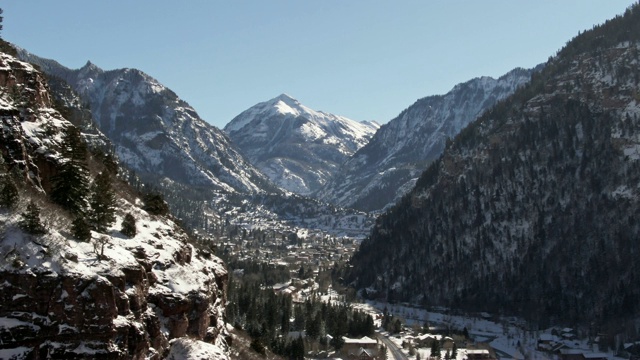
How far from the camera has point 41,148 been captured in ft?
223

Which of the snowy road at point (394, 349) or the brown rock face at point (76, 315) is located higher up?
the brown rock face at point (76, 315)

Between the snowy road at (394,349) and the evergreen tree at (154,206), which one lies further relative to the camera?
the snowy road at (394,349)

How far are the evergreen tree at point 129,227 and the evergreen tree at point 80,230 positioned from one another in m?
9.34

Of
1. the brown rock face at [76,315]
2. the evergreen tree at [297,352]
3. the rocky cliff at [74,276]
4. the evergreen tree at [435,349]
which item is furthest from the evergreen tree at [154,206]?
the evergreen tree at [435,349]

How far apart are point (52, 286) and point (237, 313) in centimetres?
11964

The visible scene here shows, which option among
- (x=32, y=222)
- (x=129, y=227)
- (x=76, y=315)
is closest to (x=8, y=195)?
(x=32, y=222)

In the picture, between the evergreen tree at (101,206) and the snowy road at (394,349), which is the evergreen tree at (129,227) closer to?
the evergreen tree at (101,206)

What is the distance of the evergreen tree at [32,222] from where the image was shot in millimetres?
51844

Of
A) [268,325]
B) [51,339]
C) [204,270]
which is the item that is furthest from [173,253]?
[268,325]

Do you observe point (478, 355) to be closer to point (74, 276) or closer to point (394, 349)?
point (394, 349)

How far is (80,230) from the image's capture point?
56.4 m

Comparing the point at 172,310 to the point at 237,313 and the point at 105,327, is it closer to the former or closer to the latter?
the point at 105,327

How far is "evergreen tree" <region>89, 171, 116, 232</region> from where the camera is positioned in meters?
62.8

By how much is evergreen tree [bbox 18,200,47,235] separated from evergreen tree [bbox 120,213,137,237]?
48.0 feet
